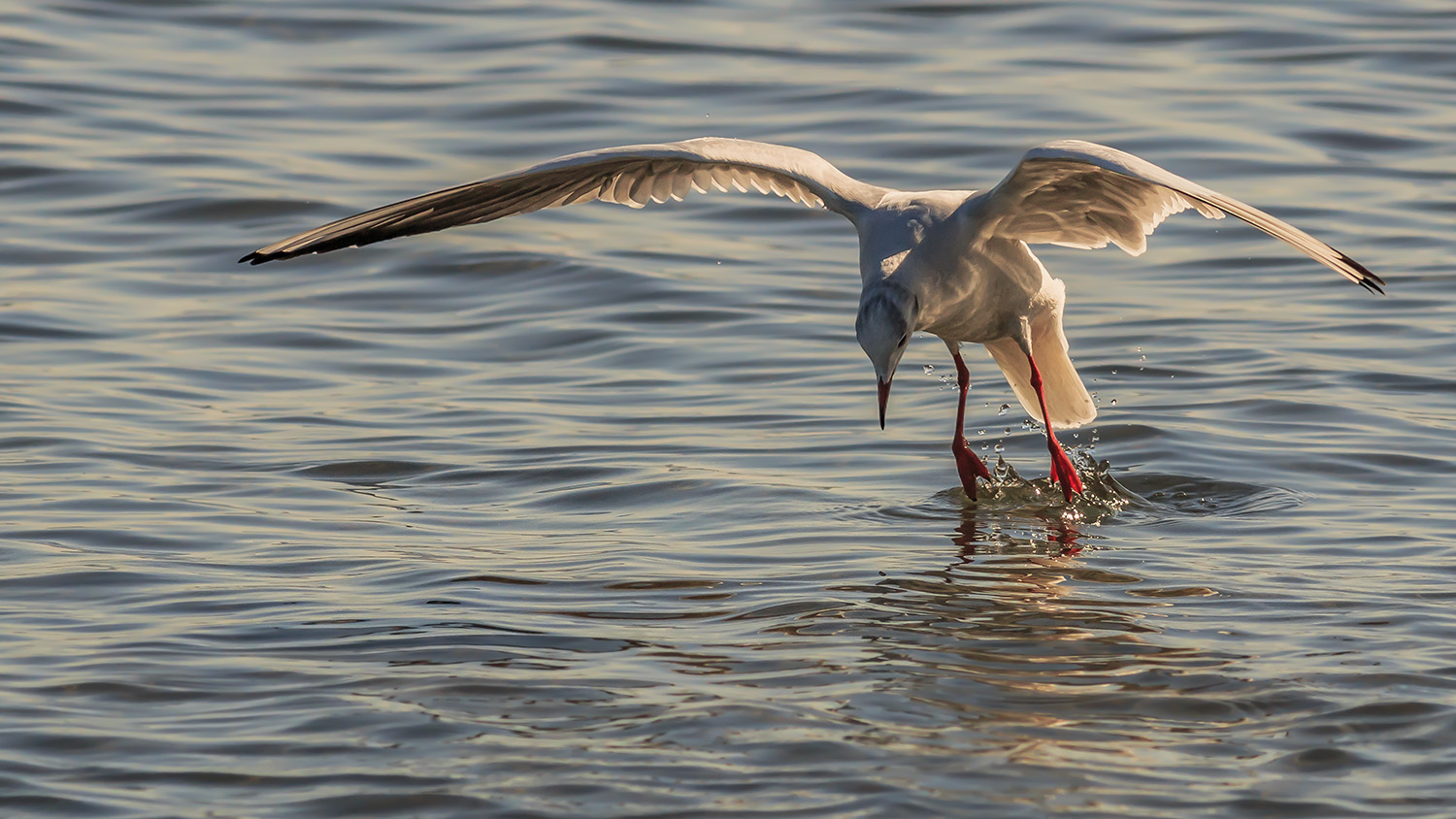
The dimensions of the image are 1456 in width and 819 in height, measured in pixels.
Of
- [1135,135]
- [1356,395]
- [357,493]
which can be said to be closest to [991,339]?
[1356,395]

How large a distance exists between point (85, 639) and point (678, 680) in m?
2.04

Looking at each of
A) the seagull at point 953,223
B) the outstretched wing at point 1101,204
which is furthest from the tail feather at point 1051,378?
the outstretched wing at point 1101,204

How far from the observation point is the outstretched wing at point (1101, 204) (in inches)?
279

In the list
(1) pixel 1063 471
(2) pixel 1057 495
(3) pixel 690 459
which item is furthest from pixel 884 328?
(3) pixel 690 459

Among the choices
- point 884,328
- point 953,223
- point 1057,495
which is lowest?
point 1057,495

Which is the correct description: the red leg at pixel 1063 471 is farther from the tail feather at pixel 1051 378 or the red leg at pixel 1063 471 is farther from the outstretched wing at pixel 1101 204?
the outstretched wing at pixel 1101 204

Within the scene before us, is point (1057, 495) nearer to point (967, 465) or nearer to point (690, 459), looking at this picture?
point (967, 465)

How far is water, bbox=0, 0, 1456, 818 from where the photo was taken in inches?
222

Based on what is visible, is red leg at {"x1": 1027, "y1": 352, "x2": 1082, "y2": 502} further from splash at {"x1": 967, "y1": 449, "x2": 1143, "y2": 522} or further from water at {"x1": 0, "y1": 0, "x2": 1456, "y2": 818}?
water at {"x1": 0, "y1": 0, "x2": 1456, "y2": 818}

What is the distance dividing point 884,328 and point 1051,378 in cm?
203

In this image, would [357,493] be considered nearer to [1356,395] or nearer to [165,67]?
[1356,395]

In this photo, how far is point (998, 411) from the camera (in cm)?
1031

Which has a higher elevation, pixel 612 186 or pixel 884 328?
pixel 612 186

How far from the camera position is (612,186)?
30.9ft
